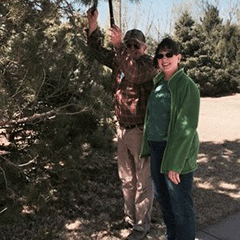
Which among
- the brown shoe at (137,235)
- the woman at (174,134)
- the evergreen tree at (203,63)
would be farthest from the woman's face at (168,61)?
the evergreen tree at (203,63)

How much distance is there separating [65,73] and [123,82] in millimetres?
479

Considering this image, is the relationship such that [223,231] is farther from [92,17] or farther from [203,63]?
[203,63]

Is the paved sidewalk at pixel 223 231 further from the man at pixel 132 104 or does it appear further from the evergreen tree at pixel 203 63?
the evergreen tree at pixel 203 63

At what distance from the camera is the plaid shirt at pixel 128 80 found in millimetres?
2518

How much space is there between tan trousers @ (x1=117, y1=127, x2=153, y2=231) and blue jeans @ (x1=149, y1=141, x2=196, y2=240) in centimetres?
28

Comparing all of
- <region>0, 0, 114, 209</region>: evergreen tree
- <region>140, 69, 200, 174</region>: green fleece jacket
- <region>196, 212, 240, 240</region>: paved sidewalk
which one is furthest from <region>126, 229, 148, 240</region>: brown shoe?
<region>140, 69, 200, 174</region>: green fleece jacket

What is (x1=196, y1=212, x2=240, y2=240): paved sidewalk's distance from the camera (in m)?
3.00

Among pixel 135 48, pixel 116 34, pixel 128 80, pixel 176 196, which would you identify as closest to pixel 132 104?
pixel 128 80

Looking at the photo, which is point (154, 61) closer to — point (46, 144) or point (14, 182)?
→ point (46, 144)

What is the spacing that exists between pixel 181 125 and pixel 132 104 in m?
0.64

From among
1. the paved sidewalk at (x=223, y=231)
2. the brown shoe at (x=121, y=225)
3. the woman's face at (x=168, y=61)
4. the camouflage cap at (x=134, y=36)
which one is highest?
the camouflage cap at (x=134, y=36)

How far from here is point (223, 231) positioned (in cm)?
311

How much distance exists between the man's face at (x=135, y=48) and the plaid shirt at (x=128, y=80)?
0.06 m

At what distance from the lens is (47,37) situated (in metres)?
2.71
